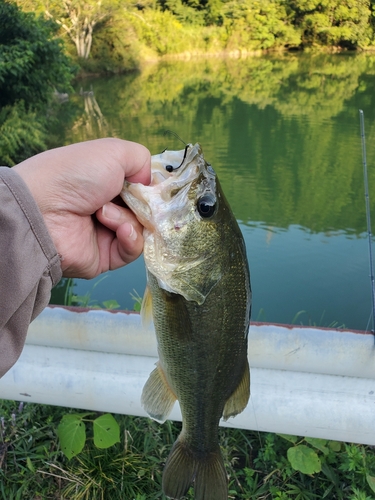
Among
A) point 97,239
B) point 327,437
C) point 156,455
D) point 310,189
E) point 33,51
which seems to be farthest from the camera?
point 33,51

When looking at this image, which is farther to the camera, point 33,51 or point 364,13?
point 364,13

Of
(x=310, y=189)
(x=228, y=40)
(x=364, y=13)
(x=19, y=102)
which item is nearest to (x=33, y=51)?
(x=19, y=102)

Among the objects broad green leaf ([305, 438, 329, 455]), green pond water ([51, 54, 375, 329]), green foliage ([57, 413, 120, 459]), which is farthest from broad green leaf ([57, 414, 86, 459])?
green pond water ([51, 54, 375, 329])

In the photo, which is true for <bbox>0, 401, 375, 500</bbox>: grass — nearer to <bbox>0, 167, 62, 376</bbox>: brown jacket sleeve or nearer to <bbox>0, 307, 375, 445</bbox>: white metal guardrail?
<bbox>0, 307, 375, 445</bbox>: white metal guardrail

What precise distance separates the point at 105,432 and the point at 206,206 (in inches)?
50.9

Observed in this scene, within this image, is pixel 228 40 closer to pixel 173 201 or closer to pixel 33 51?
pixel 33 51

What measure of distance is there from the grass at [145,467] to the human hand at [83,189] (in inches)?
44.3

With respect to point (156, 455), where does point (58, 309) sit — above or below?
above

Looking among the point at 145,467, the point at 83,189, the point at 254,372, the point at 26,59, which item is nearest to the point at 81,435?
the point at 145,467

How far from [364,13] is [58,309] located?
36.7m

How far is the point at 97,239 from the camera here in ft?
5.63

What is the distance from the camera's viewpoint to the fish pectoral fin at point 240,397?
4.89 feet

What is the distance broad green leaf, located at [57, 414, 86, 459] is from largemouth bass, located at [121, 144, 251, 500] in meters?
0.72

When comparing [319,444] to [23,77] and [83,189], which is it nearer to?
[83,189]
